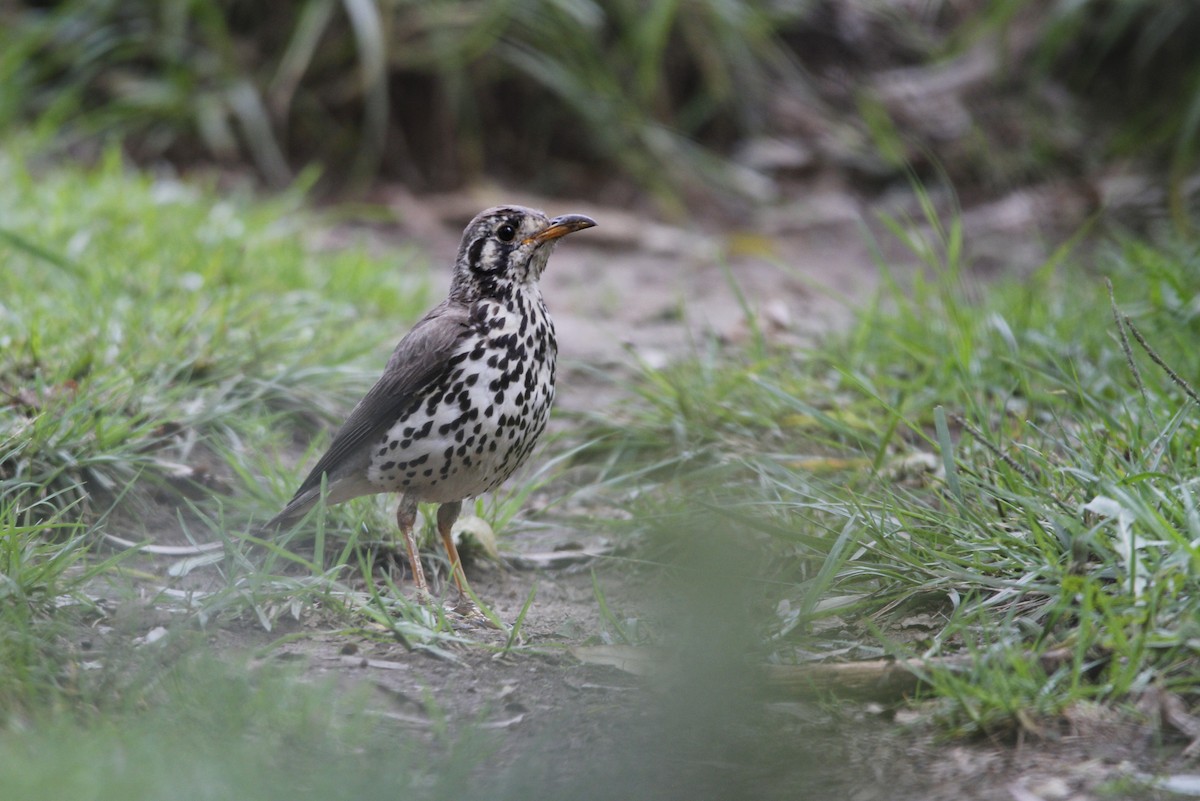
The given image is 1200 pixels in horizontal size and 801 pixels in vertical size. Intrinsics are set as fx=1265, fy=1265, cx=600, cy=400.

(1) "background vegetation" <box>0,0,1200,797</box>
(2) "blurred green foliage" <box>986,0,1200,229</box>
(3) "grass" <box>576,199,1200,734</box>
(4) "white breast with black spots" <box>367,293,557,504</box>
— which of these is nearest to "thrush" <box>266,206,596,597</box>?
(4) "white breast with black spots" <box>367,293,557,504</box>

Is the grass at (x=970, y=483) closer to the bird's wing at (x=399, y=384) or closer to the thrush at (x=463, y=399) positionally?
the thrush at (x=463, y=399)

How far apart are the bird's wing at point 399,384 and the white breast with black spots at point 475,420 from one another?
0.03 m

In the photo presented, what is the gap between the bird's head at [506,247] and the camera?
374cm

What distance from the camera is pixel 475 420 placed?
135 inches

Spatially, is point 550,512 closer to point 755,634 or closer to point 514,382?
point 514,382

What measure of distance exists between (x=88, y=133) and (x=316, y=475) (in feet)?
16.6

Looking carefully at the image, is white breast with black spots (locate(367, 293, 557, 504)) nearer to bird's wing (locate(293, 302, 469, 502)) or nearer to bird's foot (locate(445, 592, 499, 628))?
bird's wing (locate(293, 302, 469, 502))

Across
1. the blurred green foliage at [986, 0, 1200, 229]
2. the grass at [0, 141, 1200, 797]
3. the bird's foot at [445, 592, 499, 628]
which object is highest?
the blurred green foliage at [986, 0, 1200, 229]

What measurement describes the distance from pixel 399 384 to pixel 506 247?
541 mm

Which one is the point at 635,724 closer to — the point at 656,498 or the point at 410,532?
the point at 410,532

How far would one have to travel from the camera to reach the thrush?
136 inches

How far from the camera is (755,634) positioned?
2939 millimetres

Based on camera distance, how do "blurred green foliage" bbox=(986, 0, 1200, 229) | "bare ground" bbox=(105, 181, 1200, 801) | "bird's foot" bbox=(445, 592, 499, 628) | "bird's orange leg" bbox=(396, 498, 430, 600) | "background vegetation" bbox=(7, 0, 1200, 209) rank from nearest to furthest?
"bare ground" bbox=(105, 181, 1200, 801) < "bird's foot" bbox=(445, 592, 499, 628) < "bird's orange leg" bbox=(396, 498, 430, 600) < "blurred green foliage" bbox=(986, 0, 1200, 229) < "background vegetation" bbox=(7, 0, 1200, 209)

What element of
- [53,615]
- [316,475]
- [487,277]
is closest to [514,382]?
[487,277]
